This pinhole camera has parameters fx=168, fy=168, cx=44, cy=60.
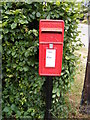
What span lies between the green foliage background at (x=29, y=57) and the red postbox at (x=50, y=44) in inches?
9.8

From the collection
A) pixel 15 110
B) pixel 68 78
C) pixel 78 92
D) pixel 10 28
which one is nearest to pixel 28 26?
pixel 10 28

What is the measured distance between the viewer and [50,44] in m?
1.85

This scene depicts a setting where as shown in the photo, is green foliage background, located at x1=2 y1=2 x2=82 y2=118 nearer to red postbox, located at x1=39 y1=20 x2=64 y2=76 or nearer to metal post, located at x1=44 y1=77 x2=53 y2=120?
metal post, located at x1=44 y1=77 x2=53 y2=120

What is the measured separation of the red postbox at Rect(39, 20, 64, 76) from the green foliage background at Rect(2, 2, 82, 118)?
25cm

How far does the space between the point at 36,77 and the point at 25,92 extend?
305 mm

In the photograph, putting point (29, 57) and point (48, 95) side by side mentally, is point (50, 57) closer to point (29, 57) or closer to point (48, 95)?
point (29, 57)

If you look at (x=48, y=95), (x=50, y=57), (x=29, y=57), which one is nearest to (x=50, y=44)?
(x=50, y=57)

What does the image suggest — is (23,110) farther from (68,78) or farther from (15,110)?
(68,78)

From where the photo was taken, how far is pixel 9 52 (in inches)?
85.7

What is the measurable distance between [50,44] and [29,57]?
1.55 feet

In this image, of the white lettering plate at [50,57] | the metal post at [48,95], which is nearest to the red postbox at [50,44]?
the white lettering plate at [50,57]

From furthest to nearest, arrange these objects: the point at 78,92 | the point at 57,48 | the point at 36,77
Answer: the point at 78,92
the point at 36,77
the point at 57,48

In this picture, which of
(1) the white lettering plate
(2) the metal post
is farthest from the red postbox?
(2) the metal post

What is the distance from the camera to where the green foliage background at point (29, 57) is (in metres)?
2.05
